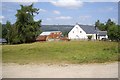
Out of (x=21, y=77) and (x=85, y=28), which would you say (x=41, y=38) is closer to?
(x=85, y=28)

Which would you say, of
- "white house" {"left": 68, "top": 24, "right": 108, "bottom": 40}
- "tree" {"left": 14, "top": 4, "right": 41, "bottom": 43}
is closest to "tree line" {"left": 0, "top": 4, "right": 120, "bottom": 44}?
"tree" {"left": 14, "top": 4, "right": 41, "bottom": 43}

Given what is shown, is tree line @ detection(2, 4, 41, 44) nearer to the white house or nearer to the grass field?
the white house

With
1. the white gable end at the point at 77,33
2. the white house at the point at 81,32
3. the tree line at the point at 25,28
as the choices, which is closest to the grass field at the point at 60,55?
the tree line at the point at 25,28

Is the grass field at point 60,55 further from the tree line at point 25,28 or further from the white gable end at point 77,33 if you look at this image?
the white gable end at point 77,33

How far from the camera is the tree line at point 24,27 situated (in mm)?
50497

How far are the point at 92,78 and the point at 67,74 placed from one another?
4.08 feet

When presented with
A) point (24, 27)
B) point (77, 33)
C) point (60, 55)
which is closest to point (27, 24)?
point (24, 27)

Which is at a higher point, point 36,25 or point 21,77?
point 36,25

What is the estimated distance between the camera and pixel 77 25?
7156 centimetres

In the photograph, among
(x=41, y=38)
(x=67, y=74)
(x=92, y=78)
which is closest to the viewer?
(x=92, y=78)

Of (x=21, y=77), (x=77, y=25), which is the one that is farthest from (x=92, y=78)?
(x=77, y=25)

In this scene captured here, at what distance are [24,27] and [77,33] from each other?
2279cm

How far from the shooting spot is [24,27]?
170 feet

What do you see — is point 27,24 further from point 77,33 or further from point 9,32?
Result: point 77,33
